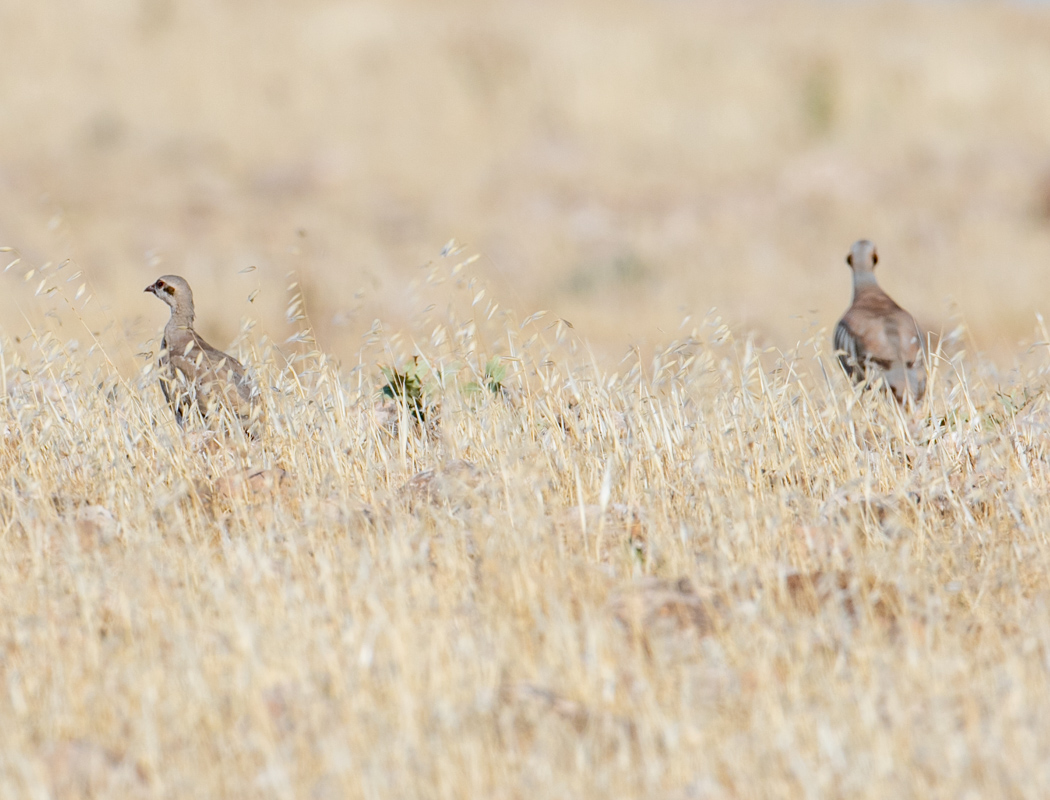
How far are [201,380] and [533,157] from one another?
63.8 ft

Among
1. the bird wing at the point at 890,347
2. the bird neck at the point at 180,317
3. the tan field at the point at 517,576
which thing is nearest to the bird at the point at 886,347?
the bird wing at the point at 890,347

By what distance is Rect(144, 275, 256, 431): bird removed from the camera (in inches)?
235

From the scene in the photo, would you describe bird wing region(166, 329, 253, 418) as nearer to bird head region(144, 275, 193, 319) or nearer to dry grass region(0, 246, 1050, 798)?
bird head region(144, 275, 193, 319)

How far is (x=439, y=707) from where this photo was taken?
3066 millimetres

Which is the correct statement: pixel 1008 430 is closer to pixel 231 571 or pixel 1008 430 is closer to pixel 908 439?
pixel 908 439

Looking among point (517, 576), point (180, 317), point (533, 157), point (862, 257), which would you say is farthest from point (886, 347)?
point (533, 157)

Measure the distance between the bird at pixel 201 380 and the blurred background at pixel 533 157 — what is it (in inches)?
277

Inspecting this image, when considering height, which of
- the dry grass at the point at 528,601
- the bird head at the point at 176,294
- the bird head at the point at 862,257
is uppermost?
the bird head at the point at 176,294

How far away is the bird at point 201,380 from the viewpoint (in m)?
5.97

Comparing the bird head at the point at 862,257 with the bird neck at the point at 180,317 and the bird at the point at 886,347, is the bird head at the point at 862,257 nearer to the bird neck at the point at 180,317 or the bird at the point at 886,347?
the bird at the point at 886,347

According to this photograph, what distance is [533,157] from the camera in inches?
998

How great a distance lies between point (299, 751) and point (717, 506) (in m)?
1.80

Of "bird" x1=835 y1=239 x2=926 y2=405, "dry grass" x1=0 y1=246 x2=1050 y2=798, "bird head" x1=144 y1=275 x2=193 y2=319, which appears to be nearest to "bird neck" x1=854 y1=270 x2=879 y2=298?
"bird" x1=835 y1=239 x2=926 y2=405

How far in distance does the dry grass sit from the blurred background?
30.4 ft
